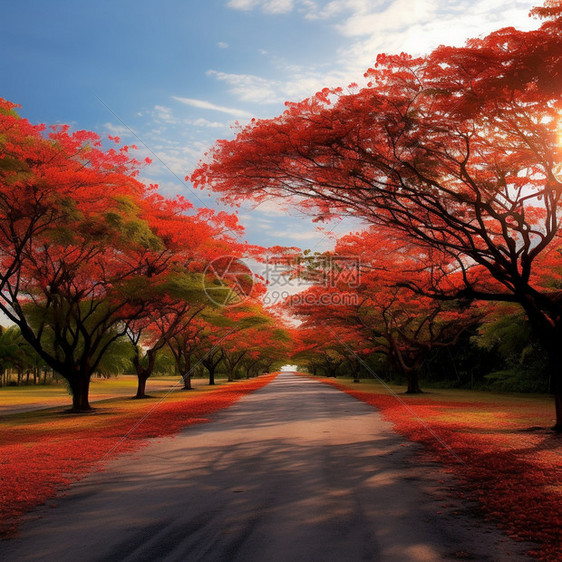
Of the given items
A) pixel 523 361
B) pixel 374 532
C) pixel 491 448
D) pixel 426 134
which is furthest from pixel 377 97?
pixel 523 361

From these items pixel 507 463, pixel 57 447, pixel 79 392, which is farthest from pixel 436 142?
pixel 79 392

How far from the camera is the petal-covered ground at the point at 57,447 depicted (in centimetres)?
582

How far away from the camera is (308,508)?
16.5 ft

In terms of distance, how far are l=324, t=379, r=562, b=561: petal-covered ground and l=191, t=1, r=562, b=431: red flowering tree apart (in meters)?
1.96

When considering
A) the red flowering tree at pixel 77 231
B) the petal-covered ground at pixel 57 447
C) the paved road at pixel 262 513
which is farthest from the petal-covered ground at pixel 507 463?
the red flowering tree at pixel 77 231

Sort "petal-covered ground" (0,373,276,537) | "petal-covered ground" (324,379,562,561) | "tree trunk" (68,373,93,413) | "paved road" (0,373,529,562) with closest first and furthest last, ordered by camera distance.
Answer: "paved road" (0,373,529,562) → "petal-covered ground" (324,379,562,561) → "petal-covered ground" (0,373,276,537) → "tree trunk" (68,373,93,413)

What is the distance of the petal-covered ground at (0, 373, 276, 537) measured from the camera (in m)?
5.82

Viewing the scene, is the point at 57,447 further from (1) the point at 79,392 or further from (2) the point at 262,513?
(1) the point at 79,392

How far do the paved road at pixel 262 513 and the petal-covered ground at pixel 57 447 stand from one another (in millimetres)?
380

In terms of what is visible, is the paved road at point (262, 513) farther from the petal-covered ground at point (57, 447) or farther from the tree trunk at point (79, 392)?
the tree trunk at point (79, 392)

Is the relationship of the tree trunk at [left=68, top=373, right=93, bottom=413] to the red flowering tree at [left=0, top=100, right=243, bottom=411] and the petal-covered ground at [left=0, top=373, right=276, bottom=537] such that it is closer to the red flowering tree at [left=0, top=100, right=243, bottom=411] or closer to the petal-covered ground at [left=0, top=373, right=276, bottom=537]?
the red flowering tree at [left=0, top=100, right=243, bottom=411]

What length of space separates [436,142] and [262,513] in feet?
26.6

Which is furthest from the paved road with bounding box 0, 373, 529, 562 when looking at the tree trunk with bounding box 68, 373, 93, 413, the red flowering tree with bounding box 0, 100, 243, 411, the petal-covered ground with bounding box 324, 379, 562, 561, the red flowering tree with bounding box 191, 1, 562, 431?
the tree trunk with bounding box 68, 373, 93, 413

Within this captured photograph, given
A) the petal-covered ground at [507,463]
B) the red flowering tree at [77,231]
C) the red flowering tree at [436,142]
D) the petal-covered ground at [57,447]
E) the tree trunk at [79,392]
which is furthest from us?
the tree trunk at [79,392]
